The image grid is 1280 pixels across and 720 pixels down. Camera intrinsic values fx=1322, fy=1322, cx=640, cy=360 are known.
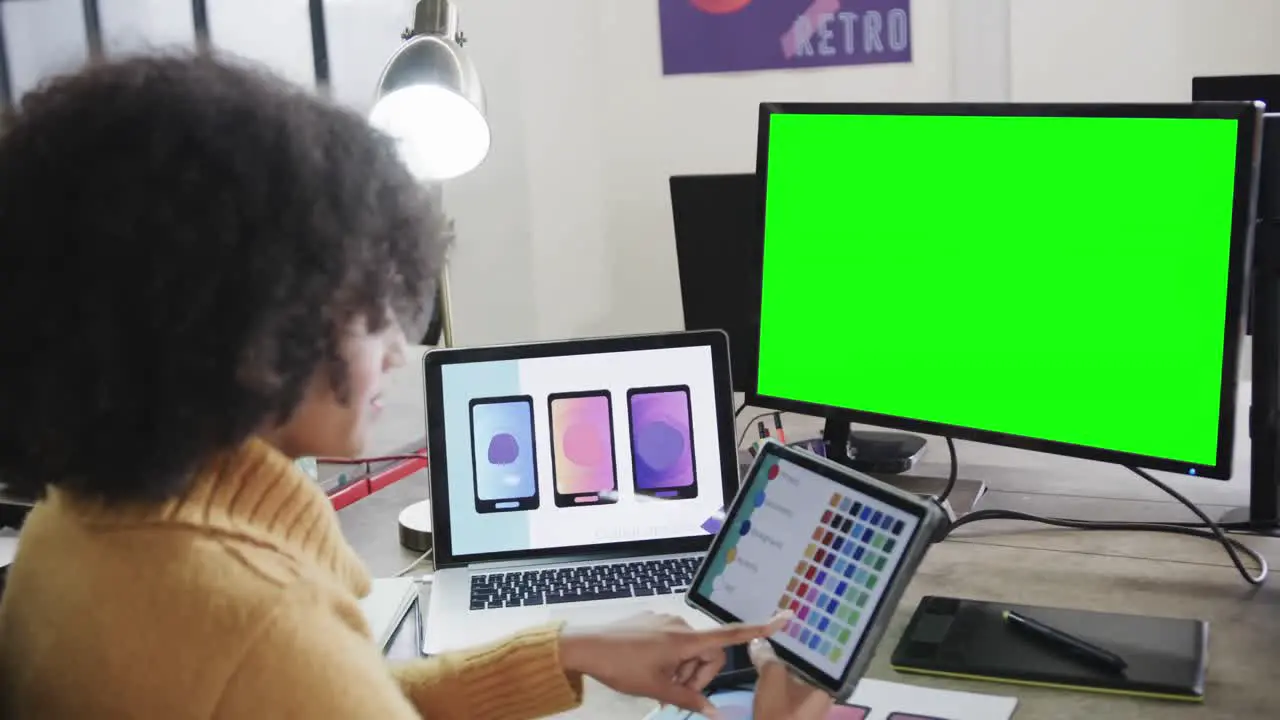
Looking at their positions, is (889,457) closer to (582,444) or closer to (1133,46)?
(582,444)

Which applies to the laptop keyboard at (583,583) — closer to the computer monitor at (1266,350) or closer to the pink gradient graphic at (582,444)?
the pink gradient graphic at (582,444)

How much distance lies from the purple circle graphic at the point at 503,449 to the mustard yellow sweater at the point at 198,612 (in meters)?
0.50

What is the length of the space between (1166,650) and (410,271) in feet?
2.24

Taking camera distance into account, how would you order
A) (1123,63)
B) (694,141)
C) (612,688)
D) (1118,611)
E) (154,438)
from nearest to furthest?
1. (154,438)
2. (612,688)
3. (1118,611)
4. (1123,63)
5. (694,141)

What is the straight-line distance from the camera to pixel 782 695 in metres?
0.97

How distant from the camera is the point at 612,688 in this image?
1060mm

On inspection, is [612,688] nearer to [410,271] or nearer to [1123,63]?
[410,271]

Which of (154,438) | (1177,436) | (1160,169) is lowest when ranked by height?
(1177,436)

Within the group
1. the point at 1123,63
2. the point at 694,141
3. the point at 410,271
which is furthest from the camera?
the point at 694,141

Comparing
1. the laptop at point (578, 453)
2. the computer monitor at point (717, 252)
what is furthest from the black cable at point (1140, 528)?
the computer monitor at point (717, 252)

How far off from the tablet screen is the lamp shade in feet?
2.27

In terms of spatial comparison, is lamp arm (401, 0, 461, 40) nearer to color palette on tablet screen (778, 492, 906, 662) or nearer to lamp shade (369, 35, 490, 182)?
lamp shade (369, 35, 490, 182)

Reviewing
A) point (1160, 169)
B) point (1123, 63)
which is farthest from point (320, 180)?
point (1123, 63)

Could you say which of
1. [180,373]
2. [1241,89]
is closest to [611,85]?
[1241,89]
